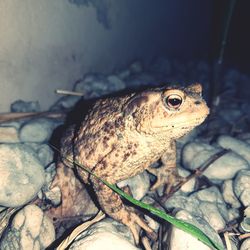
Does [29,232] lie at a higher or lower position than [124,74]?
lower

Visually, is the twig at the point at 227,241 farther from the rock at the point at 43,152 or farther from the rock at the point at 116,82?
the rock at the point at 116,82

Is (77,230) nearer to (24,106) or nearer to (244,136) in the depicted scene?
(24,106)

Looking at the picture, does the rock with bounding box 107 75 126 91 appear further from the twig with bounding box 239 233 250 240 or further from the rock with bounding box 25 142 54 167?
the twig with bounding box 239 233 250 240

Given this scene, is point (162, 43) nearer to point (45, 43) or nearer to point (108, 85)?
point (108, 85)

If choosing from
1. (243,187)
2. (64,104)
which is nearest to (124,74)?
(64,104)

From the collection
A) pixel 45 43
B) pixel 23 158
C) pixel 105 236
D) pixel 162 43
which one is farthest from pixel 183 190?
pixel 162 43

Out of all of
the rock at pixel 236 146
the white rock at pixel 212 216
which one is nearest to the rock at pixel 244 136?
the rock at pixel 236 146
